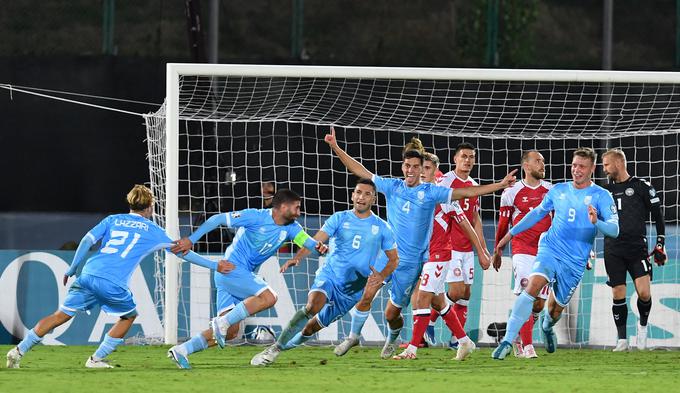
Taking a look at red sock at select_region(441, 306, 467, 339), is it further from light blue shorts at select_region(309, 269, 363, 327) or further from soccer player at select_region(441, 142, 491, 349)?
light blue shorts at select_region(309, 269, 363, 327)

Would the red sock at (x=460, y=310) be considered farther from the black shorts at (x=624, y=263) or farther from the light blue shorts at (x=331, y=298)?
the light blue shorts at (x=331, y=298)

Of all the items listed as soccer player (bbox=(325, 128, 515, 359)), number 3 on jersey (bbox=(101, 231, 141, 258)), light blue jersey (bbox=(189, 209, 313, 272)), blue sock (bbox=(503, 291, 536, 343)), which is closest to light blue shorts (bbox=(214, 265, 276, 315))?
light blue jersey (bbox=(189, 209, 313, 272))

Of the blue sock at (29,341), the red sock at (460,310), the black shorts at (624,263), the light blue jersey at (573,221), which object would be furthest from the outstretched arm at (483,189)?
the blue sock at (29,341)

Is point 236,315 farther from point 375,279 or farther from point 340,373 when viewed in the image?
point 375,279

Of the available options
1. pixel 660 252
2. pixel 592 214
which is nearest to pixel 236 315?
pixel 592 214

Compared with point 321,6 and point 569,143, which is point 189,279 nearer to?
point 569,143

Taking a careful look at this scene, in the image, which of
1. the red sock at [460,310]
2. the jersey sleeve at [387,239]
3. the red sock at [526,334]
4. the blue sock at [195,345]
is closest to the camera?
the blue sock at [195,345]

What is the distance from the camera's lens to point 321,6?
20750 millimetres

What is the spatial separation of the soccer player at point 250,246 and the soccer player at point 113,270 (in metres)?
0.25

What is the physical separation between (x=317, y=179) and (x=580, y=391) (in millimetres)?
8039

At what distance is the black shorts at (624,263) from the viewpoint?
1352 cm

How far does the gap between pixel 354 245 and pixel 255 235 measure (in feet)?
2.62

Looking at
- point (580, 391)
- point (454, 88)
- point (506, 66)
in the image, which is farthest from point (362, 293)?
point (506, 66)

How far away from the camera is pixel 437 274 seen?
12.5 metres
